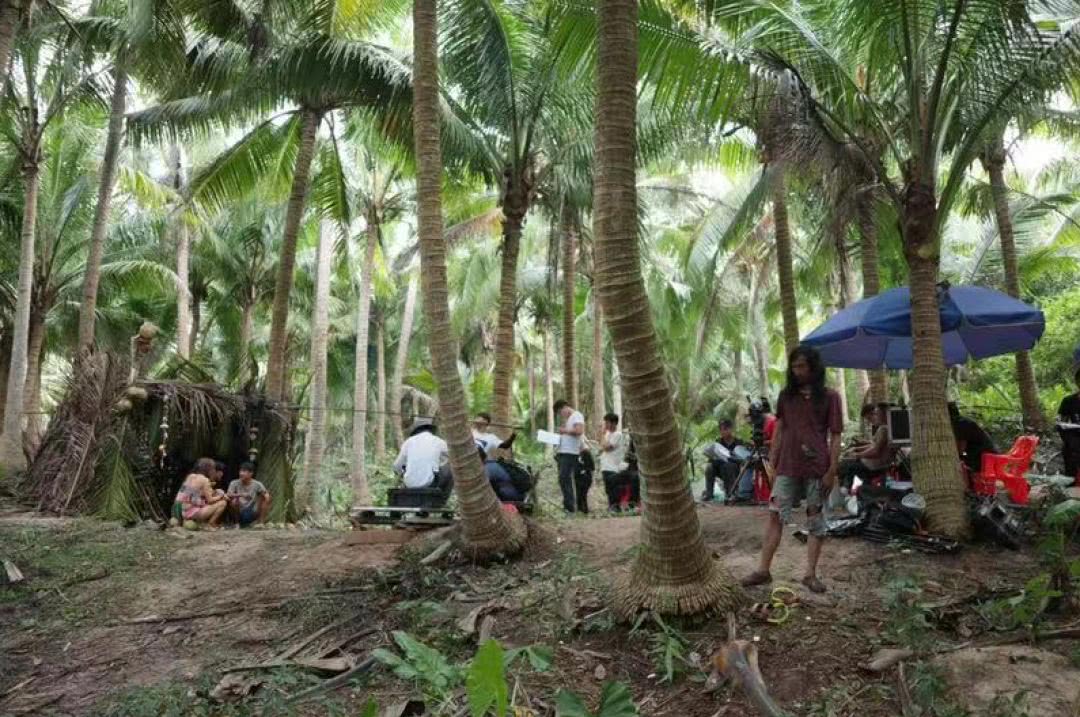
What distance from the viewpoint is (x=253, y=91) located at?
1315 centimetres

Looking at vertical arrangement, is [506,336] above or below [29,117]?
below

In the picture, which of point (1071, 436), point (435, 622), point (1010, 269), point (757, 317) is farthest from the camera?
point (757, 317)

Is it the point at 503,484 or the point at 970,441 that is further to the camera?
the point at 503,484

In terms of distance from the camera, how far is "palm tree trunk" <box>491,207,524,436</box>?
1141 centimetres

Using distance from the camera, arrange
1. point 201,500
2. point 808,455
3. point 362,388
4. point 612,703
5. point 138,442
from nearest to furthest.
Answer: point 612,703
point 808,455
point 201,500
point 138,442
point 362,388

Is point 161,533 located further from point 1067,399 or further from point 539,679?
point 1067,399

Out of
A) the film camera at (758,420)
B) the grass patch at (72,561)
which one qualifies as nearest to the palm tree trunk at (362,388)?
the grass patch at (72,561)

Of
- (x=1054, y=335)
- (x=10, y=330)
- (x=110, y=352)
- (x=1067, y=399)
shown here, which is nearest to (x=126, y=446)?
(x=110, y=352)

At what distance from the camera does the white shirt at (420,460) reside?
8.70m

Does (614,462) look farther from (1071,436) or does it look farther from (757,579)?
(757,579)

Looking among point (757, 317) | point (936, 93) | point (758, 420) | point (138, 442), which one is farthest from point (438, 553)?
point (757, 317)

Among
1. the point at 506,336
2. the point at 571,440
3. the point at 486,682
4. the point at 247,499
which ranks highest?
the point at 506,336

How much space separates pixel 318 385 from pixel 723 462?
10177 mm

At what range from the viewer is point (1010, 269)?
1365 cm
